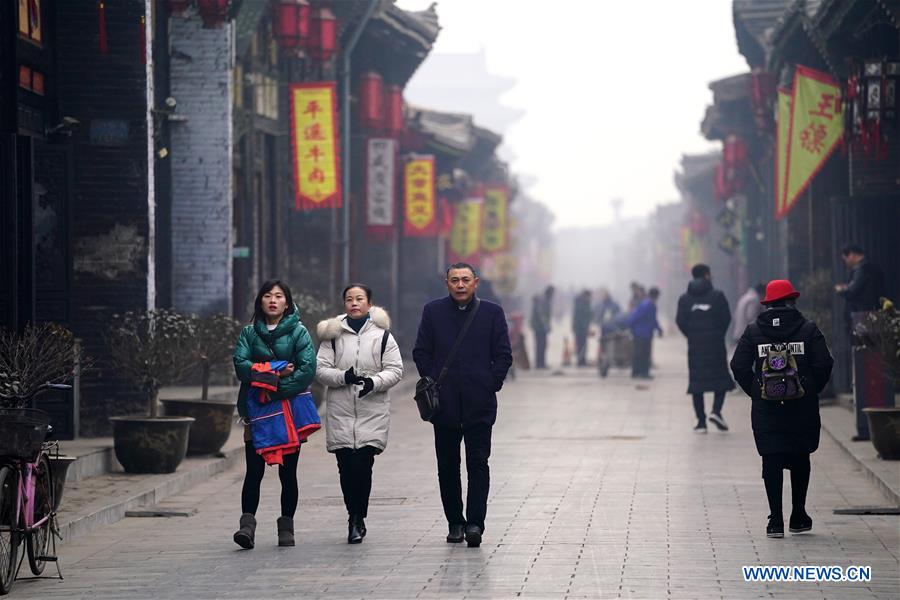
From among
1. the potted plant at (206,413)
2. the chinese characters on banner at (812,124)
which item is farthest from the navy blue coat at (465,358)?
the chinese characters on banner at (812,124)

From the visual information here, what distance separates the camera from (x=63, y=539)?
11164 millimetres

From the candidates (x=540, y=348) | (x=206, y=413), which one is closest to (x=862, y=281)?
(x=206, y=413)

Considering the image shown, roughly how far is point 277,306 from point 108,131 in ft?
21.9

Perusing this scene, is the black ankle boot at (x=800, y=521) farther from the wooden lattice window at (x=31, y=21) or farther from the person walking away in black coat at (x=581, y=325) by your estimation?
the person walking away in black coat at (x=581, y=325)

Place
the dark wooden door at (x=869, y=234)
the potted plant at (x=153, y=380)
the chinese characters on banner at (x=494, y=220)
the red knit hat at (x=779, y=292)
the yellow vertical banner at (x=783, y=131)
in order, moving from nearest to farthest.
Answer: the red knit hat at (x=779, y=292)
the potted plant at (x=153, y=380)
the dark wooden door at (x=869, y=234)
the yellow vertical banner at (x=783, y=131)
the chinese characters on banner at (x=494, y=220)

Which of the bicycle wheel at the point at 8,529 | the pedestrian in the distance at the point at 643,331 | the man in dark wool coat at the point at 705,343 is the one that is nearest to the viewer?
the bicycle wheel at the point at 8,529

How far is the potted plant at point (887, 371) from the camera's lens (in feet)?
47.6

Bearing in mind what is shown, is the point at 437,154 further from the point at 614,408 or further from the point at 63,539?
the point at 63,539

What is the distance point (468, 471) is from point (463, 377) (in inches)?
21.9

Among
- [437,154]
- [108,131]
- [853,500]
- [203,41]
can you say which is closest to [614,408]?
[203,41]

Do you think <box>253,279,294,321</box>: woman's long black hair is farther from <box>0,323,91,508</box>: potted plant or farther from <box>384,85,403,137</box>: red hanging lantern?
<box>384,85,403,137</box>: red hanging lantern

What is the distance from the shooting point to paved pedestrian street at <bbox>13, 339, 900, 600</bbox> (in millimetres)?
9211

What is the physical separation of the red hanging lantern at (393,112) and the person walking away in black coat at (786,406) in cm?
2166

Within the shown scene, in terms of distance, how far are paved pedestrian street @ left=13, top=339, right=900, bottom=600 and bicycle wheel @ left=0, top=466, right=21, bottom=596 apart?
5.2 inches
